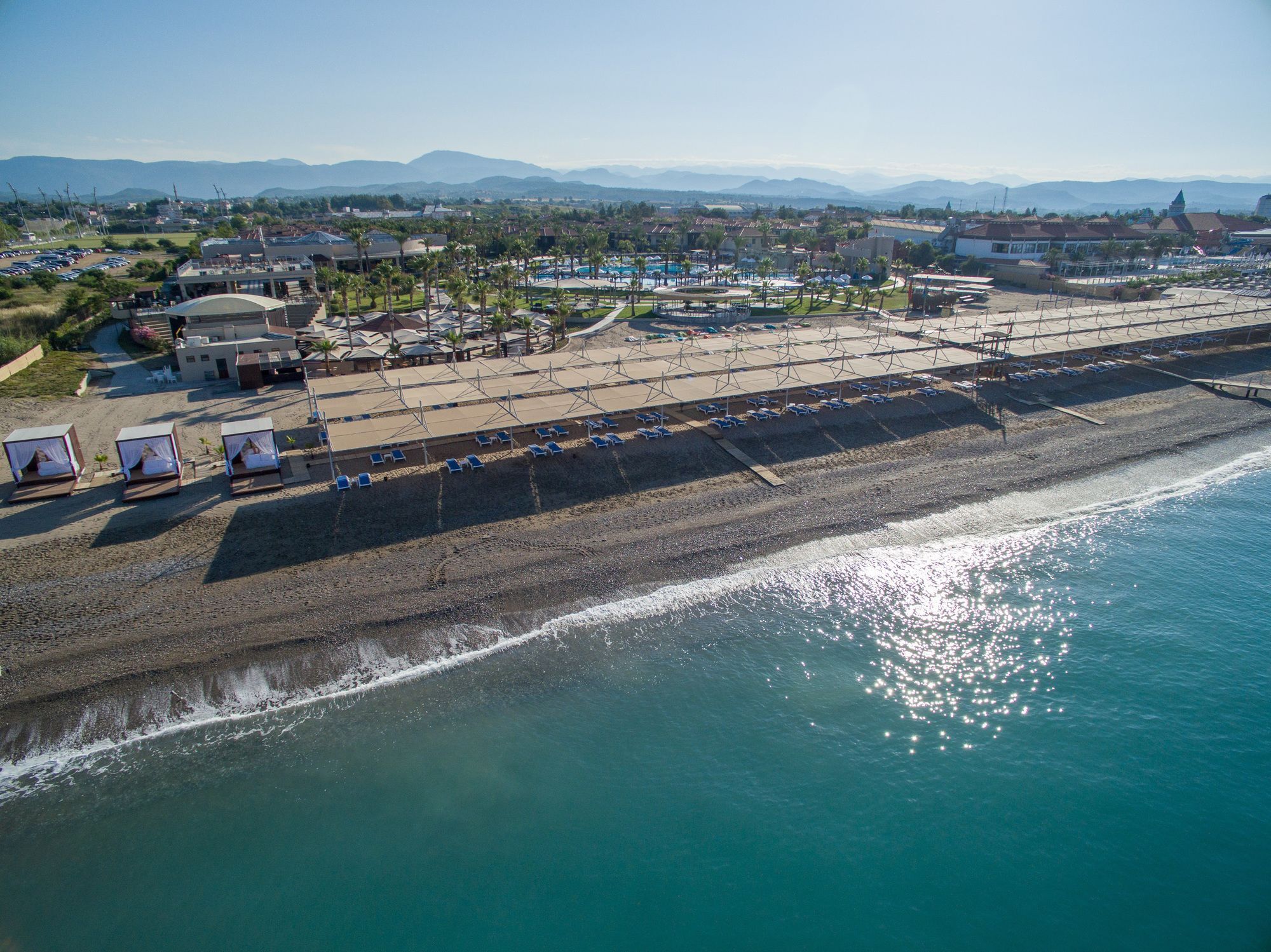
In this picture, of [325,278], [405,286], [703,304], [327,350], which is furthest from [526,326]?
[703,304]

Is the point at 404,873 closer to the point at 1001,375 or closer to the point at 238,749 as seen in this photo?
the point at 238,749

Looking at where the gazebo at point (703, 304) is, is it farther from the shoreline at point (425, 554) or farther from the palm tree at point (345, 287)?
the shoreline at point (425, 554)

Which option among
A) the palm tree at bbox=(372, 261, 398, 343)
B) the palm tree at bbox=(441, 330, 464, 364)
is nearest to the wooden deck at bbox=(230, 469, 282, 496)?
the palm tree at bbox=(441, 330, 464, 364)

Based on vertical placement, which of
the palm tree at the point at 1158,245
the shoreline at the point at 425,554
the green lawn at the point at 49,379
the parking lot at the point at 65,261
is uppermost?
the palm tree at the point at 1158,245

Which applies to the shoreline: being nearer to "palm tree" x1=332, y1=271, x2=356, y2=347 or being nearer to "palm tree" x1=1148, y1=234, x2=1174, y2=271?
"palm tree" x1=332, y1=271, x2=356, y2=347

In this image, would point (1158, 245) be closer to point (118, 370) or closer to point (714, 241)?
point (714, 241)

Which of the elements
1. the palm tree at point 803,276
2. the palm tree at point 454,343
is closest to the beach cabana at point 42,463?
the palm tree at point 454,343

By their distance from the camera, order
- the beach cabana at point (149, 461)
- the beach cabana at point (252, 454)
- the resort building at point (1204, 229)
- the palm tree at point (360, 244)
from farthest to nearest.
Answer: the resort building at point (1204, 229) < the palm tree at point (360, 244) < the beach cabana at point (252, 454) < the beach cabana at point (149, 461)

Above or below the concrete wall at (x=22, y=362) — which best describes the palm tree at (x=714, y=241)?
above
